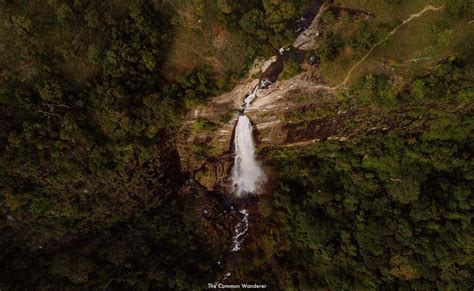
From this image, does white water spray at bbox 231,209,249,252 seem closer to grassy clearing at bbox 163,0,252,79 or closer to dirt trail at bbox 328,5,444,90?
grassy clearing at bbox 163,0,252,79

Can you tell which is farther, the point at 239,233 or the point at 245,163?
the point at 239,233

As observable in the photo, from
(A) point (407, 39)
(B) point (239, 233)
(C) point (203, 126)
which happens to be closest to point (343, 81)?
(A) point (407, 39)

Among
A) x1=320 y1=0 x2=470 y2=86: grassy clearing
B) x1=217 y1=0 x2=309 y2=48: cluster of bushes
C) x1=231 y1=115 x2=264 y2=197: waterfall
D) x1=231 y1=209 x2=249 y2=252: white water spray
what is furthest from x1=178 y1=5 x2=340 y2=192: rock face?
x1=231 y1=209 x2=249 y2=252: white water spray

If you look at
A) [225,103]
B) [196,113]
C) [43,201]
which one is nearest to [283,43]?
[225,103]

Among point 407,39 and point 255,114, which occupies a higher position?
point 255,114

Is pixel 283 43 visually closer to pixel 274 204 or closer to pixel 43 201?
pixel 274 204

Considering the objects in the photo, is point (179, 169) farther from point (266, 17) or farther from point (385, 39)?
point (385, 39)

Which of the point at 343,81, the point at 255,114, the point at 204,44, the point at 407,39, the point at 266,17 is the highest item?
the point at 204,44
